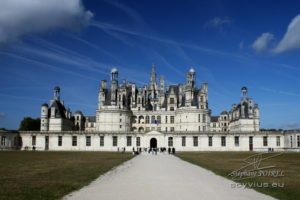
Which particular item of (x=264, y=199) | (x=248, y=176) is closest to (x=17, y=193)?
(x=264, y=199)

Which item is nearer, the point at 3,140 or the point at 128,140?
the point at 128,140

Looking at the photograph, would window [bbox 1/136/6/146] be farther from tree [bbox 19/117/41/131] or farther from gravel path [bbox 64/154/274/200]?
gravel path [bbox 64/154/274/200]

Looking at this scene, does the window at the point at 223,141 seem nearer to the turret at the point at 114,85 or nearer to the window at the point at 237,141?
the window at the point at 237,141

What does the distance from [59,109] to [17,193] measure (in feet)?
242

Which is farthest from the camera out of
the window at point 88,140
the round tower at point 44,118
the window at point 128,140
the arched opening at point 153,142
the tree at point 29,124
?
the tree at point 29,124

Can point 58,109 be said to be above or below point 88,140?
above

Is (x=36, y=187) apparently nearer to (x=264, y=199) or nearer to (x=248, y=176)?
(x=264, y=199)

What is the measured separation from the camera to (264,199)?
12133 millimetres

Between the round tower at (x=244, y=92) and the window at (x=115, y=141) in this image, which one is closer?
the window at (x=115, y=141)

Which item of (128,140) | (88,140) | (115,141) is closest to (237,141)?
(128,140)

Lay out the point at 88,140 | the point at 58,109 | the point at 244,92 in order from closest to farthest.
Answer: the point at 88,140 < the point at 58,109 < the point at 244,92

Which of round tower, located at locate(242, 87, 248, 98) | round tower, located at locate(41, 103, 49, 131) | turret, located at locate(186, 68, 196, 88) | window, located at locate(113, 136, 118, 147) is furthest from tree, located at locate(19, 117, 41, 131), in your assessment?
round tower, located at locate(242, 87, 248, 98)

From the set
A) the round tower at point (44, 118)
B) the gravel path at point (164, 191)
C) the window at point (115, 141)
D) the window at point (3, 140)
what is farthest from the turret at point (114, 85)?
the gravel path at point (164, 191)

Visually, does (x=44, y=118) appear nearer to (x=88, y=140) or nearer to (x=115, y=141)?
(x=88, y=140)
